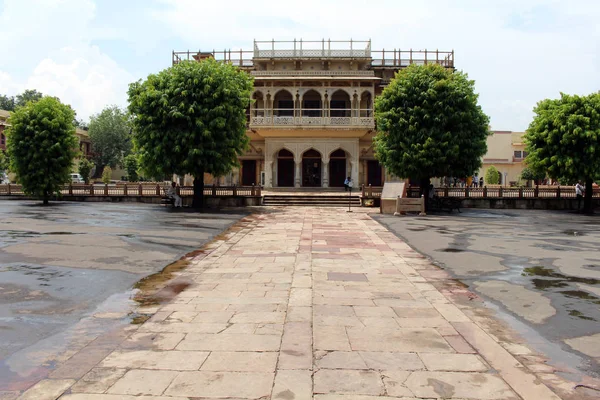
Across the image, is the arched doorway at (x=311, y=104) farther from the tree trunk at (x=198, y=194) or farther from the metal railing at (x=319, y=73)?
the tree trunk at (x=198, y=194)

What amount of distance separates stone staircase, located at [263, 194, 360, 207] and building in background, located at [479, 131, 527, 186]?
3199 centimetres

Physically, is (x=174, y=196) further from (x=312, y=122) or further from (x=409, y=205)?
(x=409, y=205)

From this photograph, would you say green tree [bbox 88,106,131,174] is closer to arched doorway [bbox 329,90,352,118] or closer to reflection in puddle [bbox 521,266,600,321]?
arched doorway [bbox 329,90,352,118]

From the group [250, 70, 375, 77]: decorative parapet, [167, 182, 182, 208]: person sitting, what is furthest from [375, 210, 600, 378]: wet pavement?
[250, 70, 375, 77]: decorative parapet

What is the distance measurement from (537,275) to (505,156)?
52919mm

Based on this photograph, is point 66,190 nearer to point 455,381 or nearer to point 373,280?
point 373,280

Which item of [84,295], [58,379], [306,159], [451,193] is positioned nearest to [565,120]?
[451,193]

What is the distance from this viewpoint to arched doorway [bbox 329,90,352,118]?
37062mm

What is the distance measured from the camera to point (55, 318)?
5996 millimetres

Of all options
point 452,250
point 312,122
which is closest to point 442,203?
point 312,122

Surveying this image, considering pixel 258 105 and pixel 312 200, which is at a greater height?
pixel 258 105

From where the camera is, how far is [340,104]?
38.0m

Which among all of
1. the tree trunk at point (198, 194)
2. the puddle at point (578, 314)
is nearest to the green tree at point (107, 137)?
the tree trunk at point (198, 194)

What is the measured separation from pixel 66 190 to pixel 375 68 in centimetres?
2329
